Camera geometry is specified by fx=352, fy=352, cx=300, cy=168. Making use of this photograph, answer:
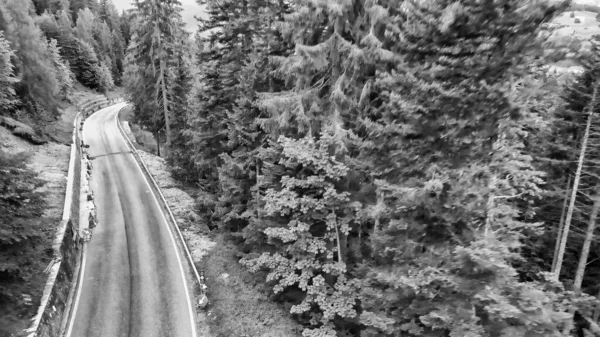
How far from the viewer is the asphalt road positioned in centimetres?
1503

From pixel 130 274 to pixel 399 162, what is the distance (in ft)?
52.2

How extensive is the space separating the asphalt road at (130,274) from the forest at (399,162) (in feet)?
12.2

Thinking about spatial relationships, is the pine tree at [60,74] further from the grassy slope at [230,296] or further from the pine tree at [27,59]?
the grassy slope at [230,296]

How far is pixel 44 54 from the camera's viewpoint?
3831cm

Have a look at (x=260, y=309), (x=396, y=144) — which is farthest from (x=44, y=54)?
(x=396, y=144)

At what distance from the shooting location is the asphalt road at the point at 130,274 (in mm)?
15031

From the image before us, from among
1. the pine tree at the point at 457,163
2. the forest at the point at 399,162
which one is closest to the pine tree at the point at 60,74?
the forest at the point at 399,162

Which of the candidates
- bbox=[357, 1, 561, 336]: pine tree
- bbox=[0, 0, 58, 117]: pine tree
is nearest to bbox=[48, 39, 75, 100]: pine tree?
bbox=[0, 0, 58, 117]: pine tree

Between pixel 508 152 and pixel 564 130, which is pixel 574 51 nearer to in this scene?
pixel 508 152

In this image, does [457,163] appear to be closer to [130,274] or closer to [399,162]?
[399,162]

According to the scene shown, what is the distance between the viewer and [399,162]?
8.68 m

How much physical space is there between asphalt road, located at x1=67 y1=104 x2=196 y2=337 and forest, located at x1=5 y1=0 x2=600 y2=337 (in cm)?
372

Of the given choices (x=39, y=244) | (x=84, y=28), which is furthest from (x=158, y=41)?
(x=84, y=28)

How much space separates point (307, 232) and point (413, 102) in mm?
7468
